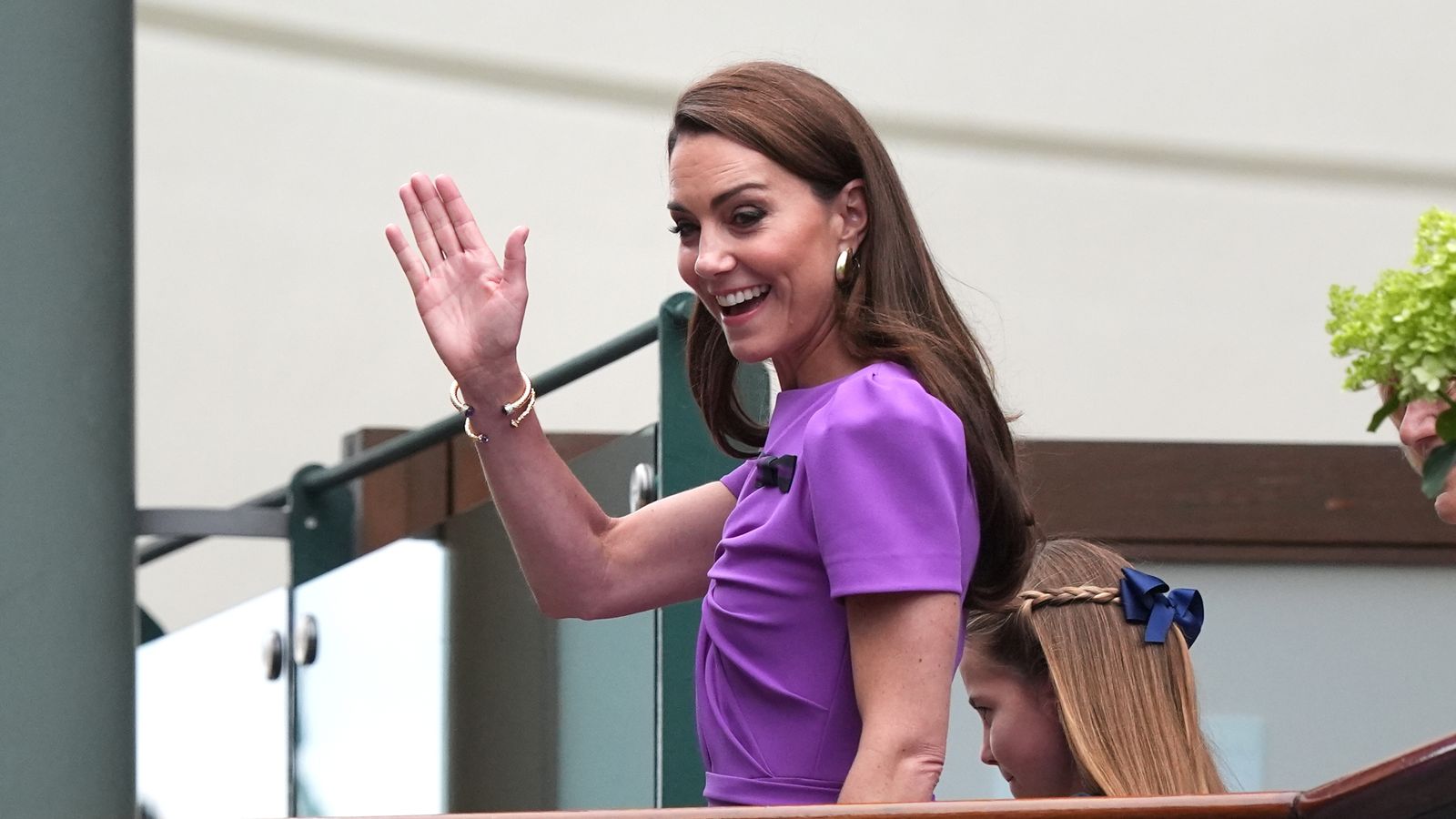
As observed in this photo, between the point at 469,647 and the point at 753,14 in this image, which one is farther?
the point at 753,14

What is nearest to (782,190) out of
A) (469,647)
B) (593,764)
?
(593,764)

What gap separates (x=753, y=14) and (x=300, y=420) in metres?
1.05

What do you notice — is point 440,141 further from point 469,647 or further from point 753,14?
point 469,647

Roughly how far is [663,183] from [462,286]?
210cm

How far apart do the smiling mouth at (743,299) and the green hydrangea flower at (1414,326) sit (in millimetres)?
439

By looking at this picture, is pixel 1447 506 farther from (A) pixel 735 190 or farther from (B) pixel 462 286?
(B) pixel 462 286

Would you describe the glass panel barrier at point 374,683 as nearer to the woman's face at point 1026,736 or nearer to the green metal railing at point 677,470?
the green metal railing at point 677,470

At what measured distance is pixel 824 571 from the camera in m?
1.54

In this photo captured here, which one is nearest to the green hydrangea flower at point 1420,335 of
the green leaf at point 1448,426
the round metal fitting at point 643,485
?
the green leaf at point 1448,426

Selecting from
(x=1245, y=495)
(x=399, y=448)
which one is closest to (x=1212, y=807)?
(x=399, y=448)

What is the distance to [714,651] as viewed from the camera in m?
1.59

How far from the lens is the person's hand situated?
→ 170cm

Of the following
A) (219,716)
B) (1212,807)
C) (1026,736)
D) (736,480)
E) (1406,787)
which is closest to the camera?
(1406,787)

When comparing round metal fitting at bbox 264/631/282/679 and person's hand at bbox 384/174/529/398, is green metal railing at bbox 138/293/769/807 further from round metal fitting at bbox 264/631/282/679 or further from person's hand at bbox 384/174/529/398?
round metal fitting at bbox 264/631/282/679
